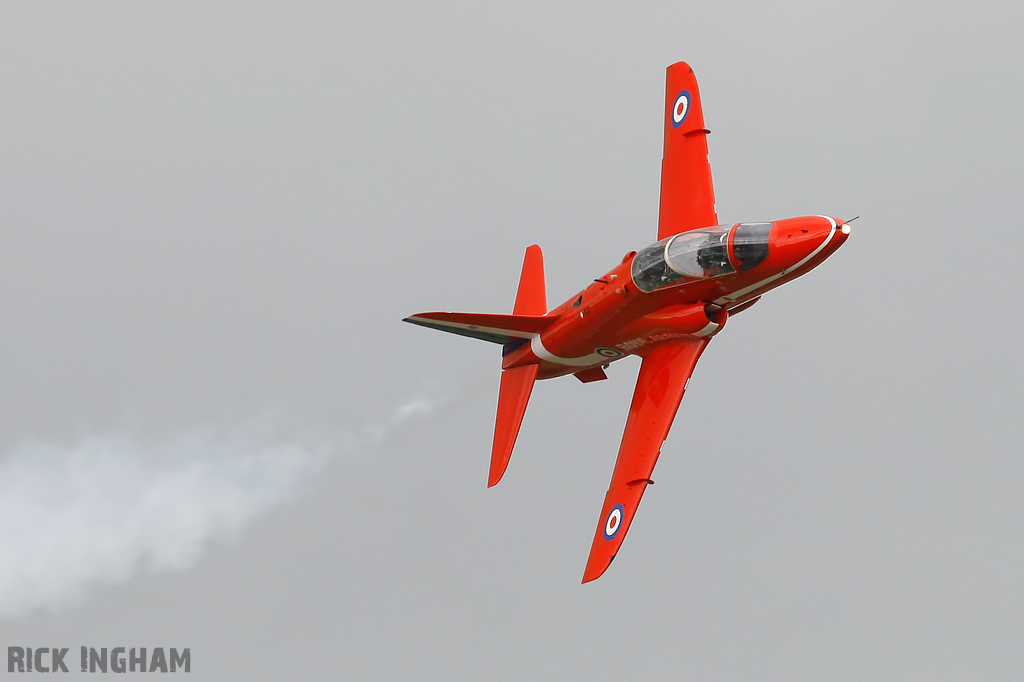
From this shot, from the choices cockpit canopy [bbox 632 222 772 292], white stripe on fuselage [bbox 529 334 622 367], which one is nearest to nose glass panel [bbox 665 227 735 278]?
cockpit canopy [bbox 632 222 772 292]

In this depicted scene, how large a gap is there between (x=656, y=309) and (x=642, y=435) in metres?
2.52

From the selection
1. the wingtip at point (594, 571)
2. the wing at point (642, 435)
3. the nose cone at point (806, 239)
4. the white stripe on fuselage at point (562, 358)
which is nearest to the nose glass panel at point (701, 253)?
the nose cone at point (806, 239)

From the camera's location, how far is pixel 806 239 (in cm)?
2441

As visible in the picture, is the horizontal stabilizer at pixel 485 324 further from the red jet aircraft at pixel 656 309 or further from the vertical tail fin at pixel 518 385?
the vertical tail fin at pixel 518 385

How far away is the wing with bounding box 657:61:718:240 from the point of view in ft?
90.8

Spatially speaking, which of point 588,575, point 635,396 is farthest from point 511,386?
point 588,575

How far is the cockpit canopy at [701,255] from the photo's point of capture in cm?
2490

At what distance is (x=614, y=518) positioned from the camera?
25.5 metres

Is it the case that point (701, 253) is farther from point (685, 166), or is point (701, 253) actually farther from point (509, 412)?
point (509, 412)

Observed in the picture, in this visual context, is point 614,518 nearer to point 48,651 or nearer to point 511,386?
point 511,386

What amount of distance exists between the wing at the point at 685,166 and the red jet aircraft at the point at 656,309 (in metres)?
0.03

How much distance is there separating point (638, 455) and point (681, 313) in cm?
291

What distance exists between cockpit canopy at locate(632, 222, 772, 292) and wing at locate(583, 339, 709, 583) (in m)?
1.53

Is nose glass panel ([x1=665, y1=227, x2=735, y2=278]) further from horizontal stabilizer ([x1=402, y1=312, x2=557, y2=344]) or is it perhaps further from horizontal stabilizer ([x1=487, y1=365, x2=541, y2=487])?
horizontal stabilizer ([x1=487, y1=365, x2=541, y2=487])
